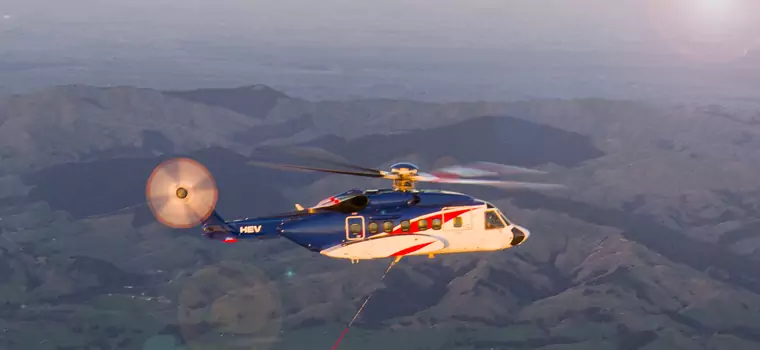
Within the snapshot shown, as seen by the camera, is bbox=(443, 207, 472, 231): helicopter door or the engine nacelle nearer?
the engine nacelle

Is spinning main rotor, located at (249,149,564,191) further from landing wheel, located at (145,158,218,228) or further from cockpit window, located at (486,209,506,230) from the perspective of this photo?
landing wheel, located at (145,158,218,228)

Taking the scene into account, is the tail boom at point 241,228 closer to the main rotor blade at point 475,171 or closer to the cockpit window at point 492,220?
the main rotor blade at point 475,171

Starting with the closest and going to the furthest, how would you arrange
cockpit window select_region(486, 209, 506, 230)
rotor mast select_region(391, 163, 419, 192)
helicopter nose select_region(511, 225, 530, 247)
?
rotor mast select_region(391, 163, 419, 192), cockpit window select_region(486, 209, 506, 230), helicopter nose select_region(511, 225, 530, 247)

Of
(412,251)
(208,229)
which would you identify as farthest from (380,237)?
(208,229)

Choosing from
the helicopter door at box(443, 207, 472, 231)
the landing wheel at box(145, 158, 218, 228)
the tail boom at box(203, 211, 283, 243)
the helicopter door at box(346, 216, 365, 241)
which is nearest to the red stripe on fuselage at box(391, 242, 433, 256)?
the helicopter door at box(443, 207, 472, 231)

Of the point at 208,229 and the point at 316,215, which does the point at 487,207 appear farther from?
the point at 208,229

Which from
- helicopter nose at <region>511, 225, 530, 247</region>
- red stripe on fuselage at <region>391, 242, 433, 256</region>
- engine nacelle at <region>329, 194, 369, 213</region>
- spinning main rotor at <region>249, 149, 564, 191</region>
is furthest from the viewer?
helicopter nose at <region>511, 225, 530, 247</region>
